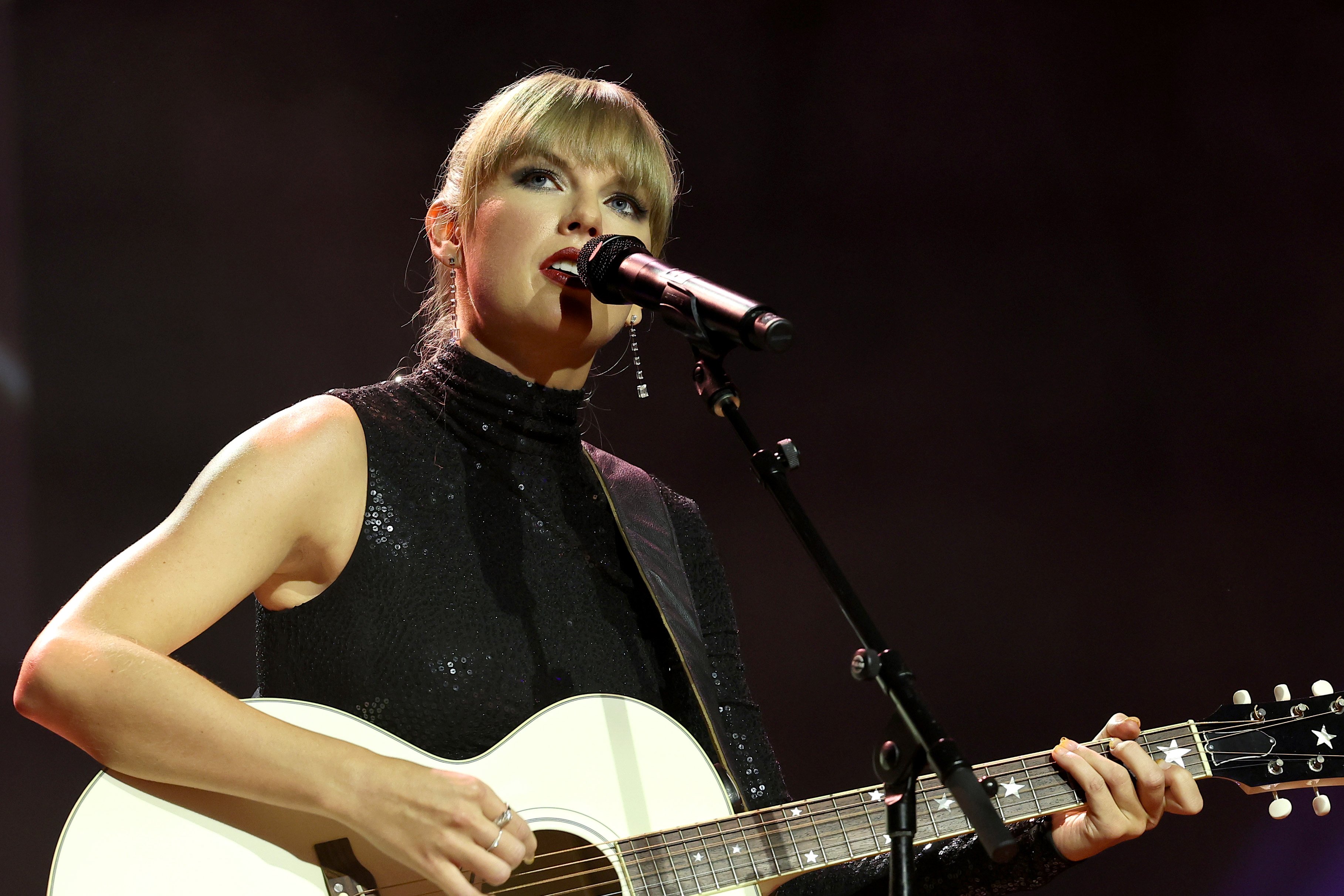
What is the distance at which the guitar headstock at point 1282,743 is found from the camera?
188 centimetres

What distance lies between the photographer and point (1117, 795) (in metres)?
1.83

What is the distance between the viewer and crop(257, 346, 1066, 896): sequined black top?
1709mm

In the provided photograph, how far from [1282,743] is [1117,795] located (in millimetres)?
342

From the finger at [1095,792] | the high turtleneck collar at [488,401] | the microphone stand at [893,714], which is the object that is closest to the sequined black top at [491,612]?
the high turtleneck collar at [488,401]

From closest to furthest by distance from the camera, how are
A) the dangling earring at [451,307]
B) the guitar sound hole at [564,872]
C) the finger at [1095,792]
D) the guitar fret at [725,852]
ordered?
the guitar sound hole at [564,872]
the guitar fret at [725,852]
the finger at [1095,792]
the dangling earring at [451,307]

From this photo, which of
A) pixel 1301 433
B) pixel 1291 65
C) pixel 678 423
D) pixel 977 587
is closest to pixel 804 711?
pixel 977 587

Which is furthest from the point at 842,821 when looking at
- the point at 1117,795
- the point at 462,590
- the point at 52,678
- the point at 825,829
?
the point at 52,678

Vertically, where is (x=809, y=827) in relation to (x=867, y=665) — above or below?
below

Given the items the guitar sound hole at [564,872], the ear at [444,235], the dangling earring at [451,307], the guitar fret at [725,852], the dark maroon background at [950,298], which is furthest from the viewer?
the dark maroon background at [950,298]

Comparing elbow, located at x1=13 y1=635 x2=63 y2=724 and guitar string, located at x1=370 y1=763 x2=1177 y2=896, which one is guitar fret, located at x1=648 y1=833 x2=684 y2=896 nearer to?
guitar string, located at x1=370 y1=763 x2=1177 y2=896

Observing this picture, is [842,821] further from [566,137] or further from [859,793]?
[566,137]

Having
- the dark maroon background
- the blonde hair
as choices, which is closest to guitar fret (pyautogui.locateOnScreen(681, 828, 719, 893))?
the blonde hair

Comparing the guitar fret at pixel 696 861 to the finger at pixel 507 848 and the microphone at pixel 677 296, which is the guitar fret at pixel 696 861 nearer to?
the finger at pixel 507 848

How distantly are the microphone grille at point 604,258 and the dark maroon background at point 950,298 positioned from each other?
1604 mm
